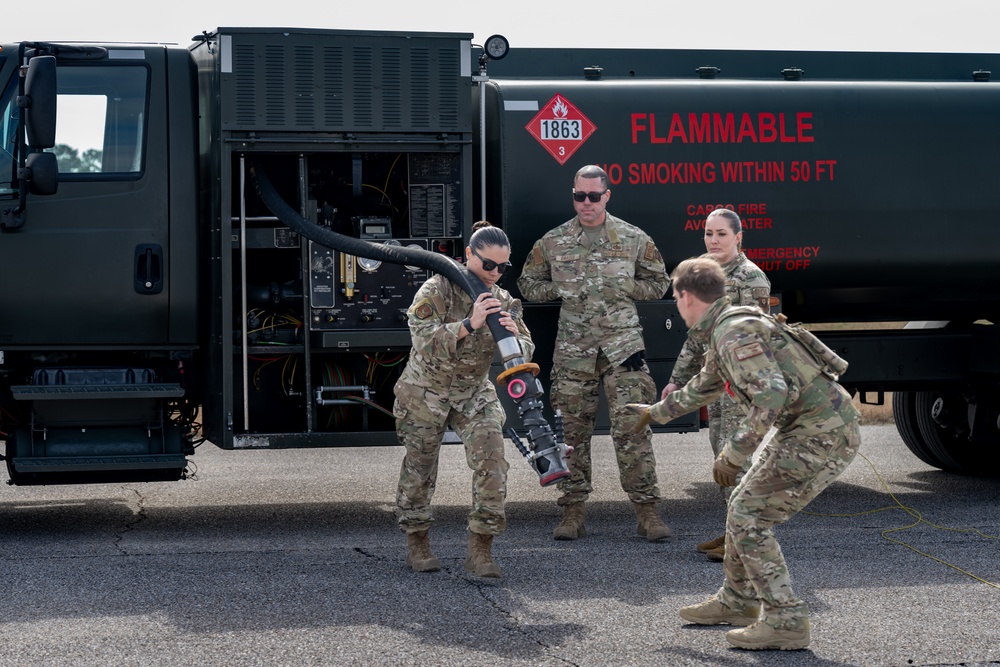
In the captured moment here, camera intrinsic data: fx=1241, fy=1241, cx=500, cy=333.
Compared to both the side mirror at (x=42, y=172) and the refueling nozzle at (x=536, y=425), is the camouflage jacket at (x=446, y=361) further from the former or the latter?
the side mirror at (x=42, y=172)

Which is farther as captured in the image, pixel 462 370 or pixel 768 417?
pixel 462 370

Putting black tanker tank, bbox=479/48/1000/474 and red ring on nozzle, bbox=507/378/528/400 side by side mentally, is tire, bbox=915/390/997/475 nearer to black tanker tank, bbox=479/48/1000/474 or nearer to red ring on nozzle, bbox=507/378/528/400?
black tanker tank, bbox=479/48/1000/474

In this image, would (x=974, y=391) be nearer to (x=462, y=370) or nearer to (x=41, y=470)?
(x=462, y=370)

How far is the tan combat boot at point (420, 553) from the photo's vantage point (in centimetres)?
625

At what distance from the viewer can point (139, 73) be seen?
739cm

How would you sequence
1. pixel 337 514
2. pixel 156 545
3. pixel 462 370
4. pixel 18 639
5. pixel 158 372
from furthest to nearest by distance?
pixel 337 514, pixel 158 372, pixel 156 545, pixel 462 370, pixel 18 639

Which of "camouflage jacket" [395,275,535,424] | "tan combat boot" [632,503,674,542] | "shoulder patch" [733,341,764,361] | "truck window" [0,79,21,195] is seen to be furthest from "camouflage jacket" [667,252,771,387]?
"truck window" [0,79,21,195]

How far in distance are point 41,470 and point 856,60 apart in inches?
236

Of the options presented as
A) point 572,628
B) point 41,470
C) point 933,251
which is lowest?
point 572,628

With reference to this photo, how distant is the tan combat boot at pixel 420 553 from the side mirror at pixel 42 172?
9.34ft

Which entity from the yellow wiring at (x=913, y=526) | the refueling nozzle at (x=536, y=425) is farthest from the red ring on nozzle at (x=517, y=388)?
the yellow wiring at (x=913, y=526)

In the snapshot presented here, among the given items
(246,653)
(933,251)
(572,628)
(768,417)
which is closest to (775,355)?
(768,417)

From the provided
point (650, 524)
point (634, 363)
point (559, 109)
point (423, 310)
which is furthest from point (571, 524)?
point (559, 109)

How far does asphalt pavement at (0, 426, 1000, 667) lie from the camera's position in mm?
4910
